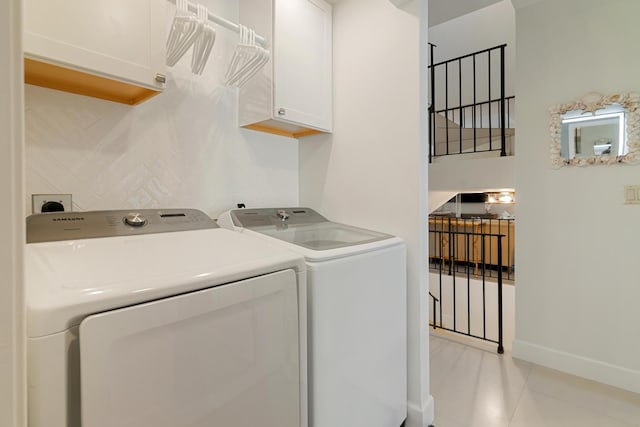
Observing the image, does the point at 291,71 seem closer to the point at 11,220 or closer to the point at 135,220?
the point at 135,220

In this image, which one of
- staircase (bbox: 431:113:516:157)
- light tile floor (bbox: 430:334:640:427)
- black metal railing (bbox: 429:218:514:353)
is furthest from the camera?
staircase (bbox: 431:113:516:157)

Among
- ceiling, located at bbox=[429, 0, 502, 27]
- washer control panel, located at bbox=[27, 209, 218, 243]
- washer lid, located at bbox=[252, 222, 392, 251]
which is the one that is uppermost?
ceiling, located at bbox=[429, 0, 502, 27]

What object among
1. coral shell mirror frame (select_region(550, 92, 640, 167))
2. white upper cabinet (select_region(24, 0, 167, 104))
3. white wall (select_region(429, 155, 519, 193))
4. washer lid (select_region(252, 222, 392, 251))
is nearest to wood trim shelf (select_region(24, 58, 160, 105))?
white upper cabinet (select_region(24, 0, 167, 104))

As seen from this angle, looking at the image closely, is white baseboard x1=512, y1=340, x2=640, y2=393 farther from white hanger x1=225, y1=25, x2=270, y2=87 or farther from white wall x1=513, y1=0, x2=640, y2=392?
white hanger x1=225, y1=25, x2=270, y2=87

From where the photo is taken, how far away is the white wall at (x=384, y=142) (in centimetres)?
167

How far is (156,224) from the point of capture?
4.27 ft

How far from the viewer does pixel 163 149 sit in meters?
1.53

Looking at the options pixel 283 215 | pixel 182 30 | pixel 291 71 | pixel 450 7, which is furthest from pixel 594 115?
pixel 182 30

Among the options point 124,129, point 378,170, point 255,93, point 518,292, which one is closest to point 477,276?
point 518,292

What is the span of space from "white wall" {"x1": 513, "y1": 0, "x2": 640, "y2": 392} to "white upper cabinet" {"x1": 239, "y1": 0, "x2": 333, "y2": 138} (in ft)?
5.28

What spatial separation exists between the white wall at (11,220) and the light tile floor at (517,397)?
1.93 metres

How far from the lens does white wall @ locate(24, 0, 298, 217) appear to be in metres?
1.23

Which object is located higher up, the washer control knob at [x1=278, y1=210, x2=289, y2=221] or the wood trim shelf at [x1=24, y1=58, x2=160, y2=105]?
the wood trim shelf at [x1=24, y1=58, x2=160, y2=105]

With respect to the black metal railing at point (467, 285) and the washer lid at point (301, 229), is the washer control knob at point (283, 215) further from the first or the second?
the black metal railing at point (467, 285)
